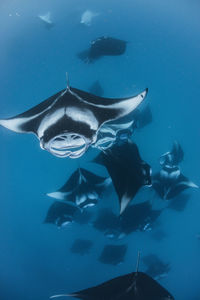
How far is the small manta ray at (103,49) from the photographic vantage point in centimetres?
482

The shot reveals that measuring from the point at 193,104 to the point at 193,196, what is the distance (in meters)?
2.20

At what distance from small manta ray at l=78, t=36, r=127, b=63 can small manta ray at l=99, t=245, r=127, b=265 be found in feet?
14.0

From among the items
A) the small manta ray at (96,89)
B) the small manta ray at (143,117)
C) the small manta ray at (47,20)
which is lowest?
the small manta ray at (143,117)

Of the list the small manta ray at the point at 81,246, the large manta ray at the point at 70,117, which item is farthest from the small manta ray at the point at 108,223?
the large manta ray at the point at 70,117

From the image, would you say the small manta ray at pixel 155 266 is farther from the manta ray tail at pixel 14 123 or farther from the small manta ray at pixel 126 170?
the manta ray tail at pixel 14 123

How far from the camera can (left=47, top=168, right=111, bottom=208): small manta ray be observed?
4.33m

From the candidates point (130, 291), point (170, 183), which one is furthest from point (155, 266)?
point (130, 291)

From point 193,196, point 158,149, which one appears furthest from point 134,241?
point 158,149

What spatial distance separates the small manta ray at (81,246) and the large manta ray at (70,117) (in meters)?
3.93

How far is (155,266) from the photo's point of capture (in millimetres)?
5852

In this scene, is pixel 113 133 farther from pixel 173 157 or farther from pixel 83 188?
pixel 173 157

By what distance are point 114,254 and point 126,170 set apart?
292cm

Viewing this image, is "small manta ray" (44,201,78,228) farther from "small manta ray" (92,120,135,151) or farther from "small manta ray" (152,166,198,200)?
"small manta ray" (152,166,198,200)

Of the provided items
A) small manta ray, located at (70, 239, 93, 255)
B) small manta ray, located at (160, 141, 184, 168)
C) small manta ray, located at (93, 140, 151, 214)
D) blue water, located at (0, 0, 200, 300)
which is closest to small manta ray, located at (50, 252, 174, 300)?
small manta ray, located at (93, 140, 151, 214)
